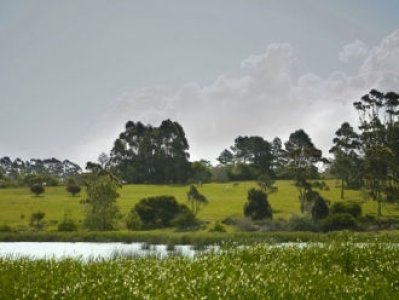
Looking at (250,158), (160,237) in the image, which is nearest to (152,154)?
(250,158)

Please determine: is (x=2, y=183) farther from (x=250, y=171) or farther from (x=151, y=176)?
(x=250, y=171)

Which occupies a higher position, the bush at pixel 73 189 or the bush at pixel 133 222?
the bush at pixel 73 189

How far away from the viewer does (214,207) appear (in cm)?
10444

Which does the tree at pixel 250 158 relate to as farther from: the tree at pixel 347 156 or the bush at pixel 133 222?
the bush at pixel 133 222

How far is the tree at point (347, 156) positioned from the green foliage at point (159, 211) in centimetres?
4171

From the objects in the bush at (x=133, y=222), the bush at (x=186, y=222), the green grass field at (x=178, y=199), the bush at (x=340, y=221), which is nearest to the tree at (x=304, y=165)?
the green grass field at (x=178, y=199)

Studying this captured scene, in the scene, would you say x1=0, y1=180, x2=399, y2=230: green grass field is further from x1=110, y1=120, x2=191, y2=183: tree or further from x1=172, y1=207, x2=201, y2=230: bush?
x1=110, y1=120, x2=191, y2=183: tree

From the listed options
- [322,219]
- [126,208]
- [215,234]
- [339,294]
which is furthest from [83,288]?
[126,208]

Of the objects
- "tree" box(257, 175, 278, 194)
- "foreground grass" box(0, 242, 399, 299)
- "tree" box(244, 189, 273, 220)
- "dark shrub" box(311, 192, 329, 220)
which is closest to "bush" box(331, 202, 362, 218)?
"dark shrub" box(311, 192, 329, 220)

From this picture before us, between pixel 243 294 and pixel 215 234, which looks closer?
pixel 243 294

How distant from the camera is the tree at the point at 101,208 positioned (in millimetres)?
84125

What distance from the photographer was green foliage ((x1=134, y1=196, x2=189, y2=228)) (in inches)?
3568

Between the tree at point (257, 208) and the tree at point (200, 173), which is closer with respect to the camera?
the tree at point (257, 208)

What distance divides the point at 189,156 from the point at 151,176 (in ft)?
37.9
